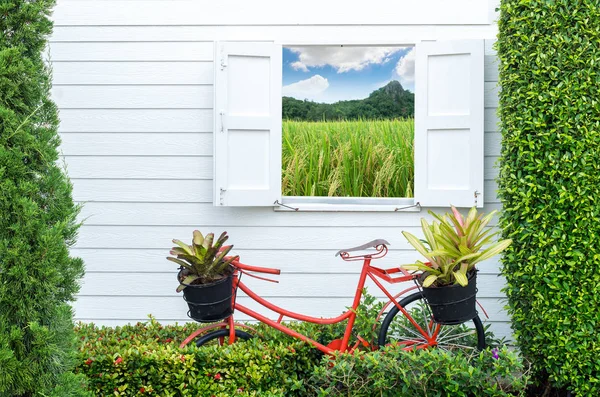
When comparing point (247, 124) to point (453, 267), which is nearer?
point (453, 267)

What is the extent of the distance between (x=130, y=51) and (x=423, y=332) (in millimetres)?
2325

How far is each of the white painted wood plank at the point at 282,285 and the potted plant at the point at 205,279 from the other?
85 cm

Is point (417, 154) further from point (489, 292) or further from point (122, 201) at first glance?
point (122, 201)

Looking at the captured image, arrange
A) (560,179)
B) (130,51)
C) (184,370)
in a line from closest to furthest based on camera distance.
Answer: (184,370) → (560,179) → (130,51)

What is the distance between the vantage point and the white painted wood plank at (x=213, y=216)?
3.87m

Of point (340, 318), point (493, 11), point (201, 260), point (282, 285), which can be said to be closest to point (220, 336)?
point (201, 260)

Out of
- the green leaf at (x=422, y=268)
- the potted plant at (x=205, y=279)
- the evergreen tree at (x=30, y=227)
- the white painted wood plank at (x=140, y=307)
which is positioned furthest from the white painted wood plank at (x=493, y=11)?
the evergreen tree at (x=30, y=227)

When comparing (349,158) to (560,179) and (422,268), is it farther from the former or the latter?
(560,179)

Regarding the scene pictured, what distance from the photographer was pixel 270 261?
12.7 ft

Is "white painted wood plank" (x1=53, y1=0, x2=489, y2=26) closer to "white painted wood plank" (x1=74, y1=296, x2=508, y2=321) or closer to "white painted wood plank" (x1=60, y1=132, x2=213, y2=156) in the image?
"white painted wood plank" (x1=60, y1=132, x2=213, y2=156)

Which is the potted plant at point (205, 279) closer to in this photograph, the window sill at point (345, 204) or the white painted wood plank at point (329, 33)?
the window sill at point (345, 204)

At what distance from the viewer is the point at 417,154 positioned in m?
3.82

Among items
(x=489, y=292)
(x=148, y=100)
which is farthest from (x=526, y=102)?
(x=148, y=100)

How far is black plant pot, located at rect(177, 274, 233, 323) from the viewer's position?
9.73 ft
